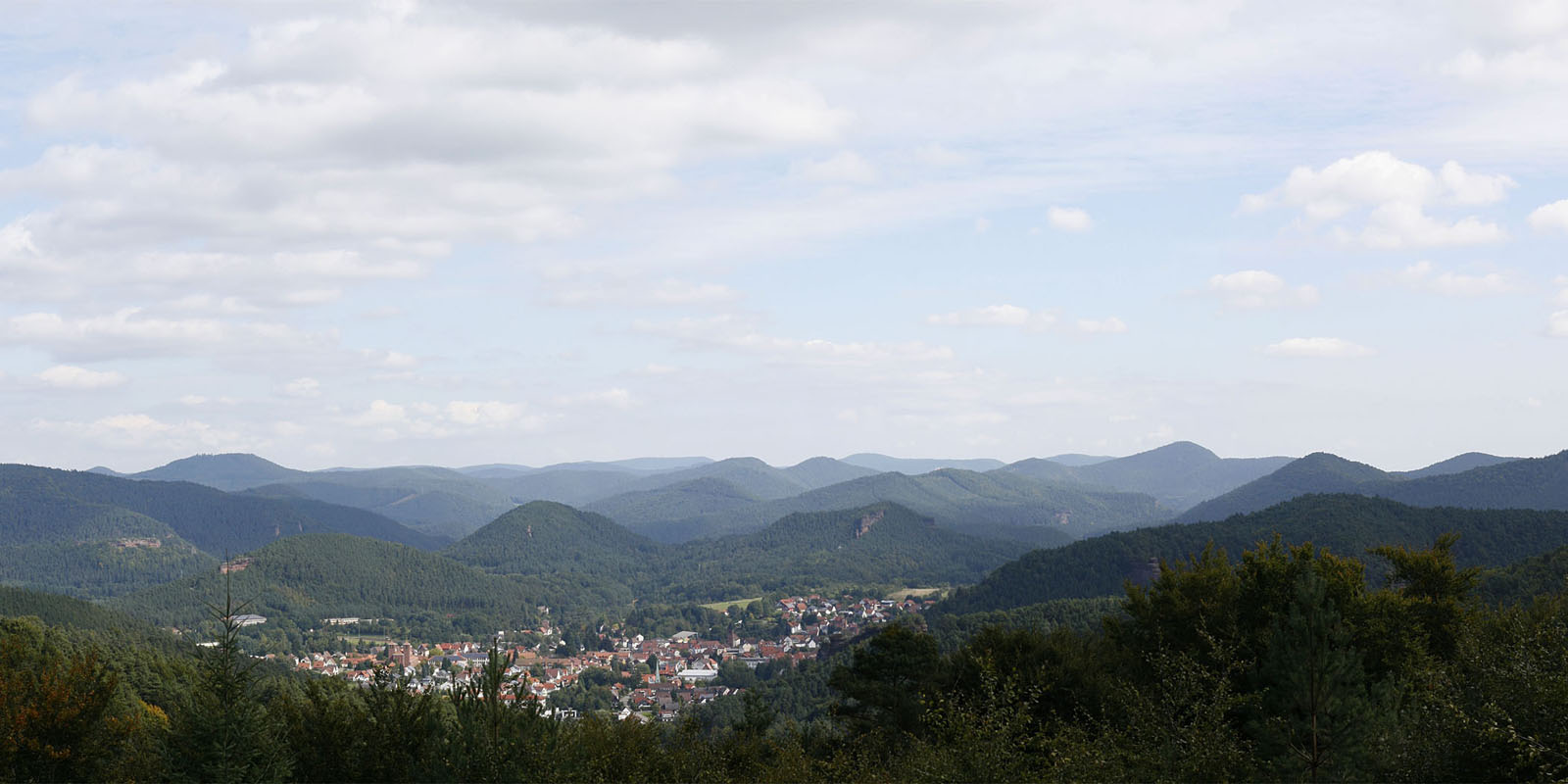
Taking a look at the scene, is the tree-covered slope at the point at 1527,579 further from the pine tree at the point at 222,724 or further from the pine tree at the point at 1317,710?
the pine tree at the point at 222,724

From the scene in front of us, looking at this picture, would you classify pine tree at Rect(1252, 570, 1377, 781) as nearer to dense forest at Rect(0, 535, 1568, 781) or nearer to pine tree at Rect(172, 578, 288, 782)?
dense forest at Rect(0, 535, 1568, 781)

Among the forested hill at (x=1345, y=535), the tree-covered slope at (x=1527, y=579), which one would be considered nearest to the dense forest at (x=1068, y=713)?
the tree-covered slope at (x=1527, y=579)

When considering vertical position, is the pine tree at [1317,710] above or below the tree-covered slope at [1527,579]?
above

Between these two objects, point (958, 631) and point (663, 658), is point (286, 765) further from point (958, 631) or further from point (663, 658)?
point (663, 658)

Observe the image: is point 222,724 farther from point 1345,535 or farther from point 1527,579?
point 1345,535

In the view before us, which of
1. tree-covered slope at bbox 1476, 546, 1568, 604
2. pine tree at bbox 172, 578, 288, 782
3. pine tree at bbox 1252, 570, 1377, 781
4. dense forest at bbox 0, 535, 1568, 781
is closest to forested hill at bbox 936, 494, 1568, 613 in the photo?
tree-covered slope at bbox 1476, 546, 1568, 604

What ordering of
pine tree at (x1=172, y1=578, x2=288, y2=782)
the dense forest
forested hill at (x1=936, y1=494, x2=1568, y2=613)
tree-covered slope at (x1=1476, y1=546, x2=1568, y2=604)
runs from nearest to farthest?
the dense forest < pine tree at (x1=172, y1=578, x2=288, y2=782) < tree-covered slope at (x1=1476, y1=546, x2=1568, y2=604) < forested hill at (x1=936, y1=494, x2=1568, y2=613)

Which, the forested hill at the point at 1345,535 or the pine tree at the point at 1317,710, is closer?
the pine tree at the point at 1317,710
